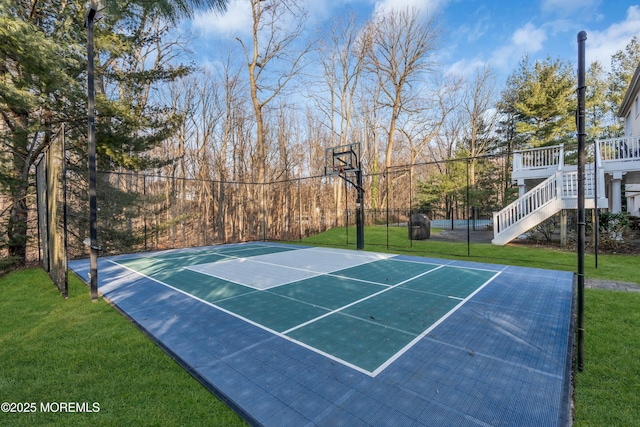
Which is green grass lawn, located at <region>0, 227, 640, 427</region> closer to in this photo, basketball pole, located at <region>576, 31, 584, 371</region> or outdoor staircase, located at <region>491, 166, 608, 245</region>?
basketball pole, located at <region>576, 31, 584, 371</region>

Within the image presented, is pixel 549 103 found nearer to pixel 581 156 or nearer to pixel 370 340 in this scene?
pixel 581 156

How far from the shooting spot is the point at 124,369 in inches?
90.7

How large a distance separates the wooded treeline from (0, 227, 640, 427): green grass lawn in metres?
3.77

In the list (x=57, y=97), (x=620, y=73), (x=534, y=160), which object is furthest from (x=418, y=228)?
(x=620, y=73)

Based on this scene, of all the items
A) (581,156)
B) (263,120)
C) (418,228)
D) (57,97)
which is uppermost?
(263,120)

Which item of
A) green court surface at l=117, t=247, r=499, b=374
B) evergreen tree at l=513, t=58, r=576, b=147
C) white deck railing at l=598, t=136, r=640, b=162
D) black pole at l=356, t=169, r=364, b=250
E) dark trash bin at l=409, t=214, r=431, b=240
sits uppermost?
evergreen tree at l=513, t=58, r=576, b=147

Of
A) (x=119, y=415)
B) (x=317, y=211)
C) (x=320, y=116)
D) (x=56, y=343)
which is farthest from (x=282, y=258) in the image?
(x=320, y=116)

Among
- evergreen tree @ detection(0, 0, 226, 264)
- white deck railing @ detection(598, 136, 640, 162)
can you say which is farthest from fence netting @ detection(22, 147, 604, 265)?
white deck railing @ detection(598, 136, 640, 162)

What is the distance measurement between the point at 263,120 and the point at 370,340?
660 inches

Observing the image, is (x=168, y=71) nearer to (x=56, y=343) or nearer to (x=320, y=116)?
(x=56, y=343)

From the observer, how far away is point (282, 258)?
24.7 feet

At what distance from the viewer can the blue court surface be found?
184 centimetres

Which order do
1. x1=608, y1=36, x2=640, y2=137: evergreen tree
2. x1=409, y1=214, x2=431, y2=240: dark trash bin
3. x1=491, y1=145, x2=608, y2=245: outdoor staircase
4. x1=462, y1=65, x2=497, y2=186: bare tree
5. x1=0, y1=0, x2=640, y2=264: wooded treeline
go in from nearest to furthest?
x1=0, y1=0, x2=640, y2=264: wooded treeline
x1=491, y1=145, x2=608, y2=245: outdoor staircase
x1=409, y1=214, x2=431, y2=240: dark trash bin
x1=608, y1=36, x2=640, y2=137: evergreen tree
x1=462, y1=65, x2=497, y2=186: bare tree

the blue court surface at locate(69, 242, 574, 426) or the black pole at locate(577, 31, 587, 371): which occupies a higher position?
the black pole at locate(577, 31, 587, 371)
